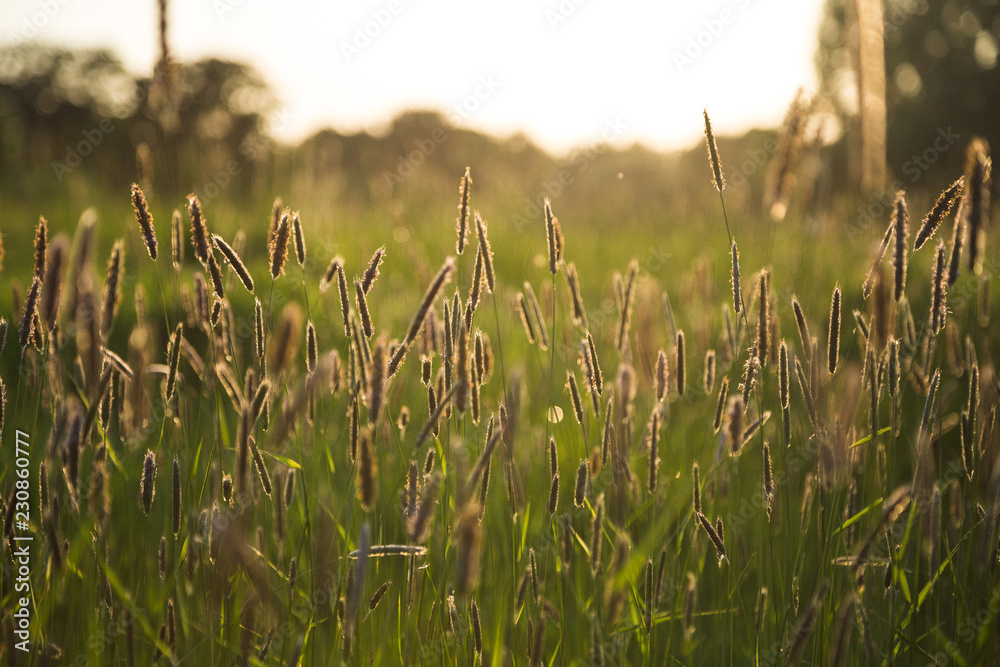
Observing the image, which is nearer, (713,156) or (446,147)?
(713,156)

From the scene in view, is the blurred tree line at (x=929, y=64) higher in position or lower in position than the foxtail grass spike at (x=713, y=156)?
higher

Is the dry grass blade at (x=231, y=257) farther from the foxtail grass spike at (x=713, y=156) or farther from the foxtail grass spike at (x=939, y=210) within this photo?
the foxtail grass spike at (x=939, y=210)

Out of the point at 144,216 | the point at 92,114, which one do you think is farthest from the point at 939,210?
the point at 92,114

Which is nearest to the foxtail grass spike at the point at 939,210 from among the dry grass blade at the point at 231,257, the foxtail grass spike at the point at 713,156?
the foxtail grass spike at the point at 713,156

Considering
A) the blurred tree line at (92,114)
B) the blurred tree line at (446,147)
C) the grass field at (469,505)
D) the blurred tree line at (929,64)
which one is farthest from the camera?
the blurred tree line at (929,64)

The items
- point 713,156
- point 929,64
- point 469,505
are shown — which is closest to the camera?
point 469,505

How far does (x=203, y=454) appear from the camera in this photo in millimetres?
1827

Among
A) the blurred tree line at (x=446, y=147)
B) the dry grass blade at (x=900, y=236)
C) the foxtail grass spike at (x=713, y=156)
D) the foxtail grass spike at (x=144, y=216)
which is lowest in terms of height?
the dry grass blade at (x=900, y=236)

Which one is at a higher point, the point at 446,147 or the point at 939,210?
the point at 446,147

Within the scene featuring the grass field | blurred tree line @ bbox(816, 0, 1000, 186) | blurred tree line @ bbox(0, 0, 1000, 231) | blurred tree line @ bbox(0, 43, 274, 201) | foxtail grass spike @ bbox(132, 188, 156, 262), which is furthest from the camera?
blurred tree line @ bbox(816, 0, 1000, 186)

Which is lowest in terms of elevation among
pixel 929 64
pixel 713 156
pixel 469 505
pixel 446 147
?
pixel 469 505

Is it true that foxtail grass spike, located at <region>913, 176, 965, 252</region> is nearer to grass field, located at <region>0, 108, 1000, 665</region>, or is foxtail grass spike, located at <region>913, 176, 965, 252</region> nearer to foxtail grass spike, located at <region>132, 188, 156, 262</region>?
grass field, located at <region>0, 108, 1000, 665</region>

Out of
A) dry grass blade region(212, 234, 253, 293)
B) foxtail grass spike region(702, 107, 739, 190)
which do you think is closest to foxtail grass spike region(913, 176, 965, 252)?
foxtail grass spike region(702, 107, 739, 190)

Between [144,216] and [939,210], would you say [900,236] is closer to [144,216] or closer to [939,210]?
[939,210]
